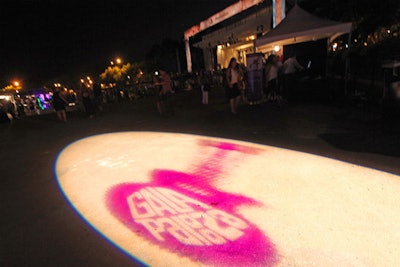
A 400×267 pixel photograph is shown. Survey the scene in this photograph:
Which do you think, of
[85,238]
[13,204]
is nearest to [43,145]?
[13,204]

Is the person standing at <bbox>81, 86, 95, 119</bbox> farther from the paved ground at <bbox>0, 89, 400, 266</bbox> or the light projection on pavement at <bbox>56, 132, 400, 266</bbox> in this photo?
the light projection on pavement at <bbox>56, 132, 400, 266</bbox>

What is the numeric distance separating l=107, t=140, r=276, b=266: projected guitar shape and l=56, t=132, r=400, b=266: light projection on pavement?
1 cm

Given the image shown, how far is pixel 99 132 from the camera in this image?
7.57 metres

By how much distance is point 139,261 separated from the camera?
2021mm

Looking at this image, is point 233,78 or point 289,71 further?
point 289,71

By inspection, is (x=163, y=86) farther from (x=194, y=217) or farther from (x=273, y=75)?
(x=194, y=217)

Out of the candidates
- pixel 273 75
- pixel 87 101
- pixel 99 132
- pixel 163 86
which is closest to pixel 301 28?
pixel 273 75

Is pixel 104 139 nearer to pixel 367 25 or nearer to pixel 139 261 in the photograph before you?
pixel 139 261

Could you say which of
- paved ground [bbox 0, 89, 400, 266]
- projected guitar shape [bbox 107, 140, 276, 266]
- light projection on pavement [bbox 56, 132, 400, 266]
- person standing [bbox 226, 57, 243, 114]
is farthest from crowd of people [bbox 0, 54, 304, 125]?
projected guitar shape [bbox 107, 140, 276, 266]

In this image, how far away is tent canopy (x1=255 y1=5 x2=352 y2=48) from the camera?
7.14m

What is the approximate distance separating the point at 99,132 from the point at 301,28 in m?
7.35

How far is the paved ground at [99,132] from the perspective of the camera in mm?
2289

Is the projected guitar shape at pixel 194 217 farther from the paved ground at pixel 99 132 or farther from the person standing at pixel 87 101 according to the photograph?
the person standing at pixel 87 101

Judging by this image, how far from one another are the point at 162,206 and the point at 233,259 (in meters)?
1.17
